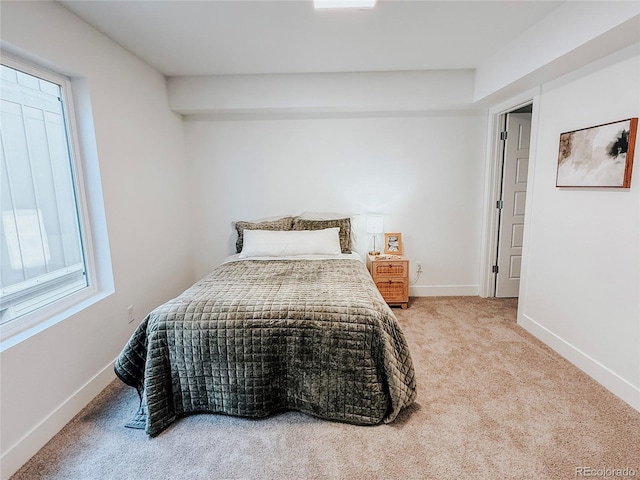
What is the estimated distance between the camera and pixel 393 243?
12.0ft

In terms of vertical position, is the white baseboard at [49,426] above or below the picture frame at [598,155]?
below

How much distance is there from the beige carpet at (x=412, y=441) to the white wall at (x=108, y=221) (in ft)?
0.65

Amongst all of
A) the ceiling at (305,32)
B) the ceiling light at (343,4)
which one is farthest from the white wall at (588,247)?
the ceiling light at (343,4)

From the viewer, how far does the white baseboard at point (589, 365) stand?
74.5 inches

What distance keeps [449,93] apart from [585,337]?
2.40 meters

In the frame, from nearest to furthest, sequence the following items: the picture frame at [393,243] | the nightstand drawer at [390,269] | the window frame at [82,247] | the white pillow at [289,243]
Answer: the window frame at [82,247] < the white pillow at [289,243] < the nightstand drawer at [390,269] < the picture frame at [393,243]

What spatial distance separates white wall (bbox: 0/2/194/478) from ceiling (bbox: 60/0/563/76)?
24 cm

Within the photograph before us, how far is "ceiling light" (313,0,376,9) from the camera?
1.92m

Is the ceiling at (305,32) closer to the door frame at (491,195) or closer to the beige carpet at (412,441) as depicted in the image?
the door frame at (491,195)

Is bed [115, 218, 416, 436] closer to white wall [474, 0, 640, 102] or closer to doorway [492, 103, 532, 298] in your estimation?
white wall [474, 0, 640, 102]

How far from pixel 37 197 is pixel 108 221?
0.45m

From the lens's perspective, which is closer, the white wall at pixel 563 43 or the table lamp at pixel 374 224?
the white wall at pixel 563 43

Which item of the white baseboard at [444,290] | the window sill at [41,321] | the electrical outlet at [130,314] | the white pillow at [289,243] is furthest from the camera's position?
the white baseboard at [444,290]

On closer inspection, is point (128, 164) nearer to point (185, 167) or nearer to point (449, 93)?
point (185, 167)
